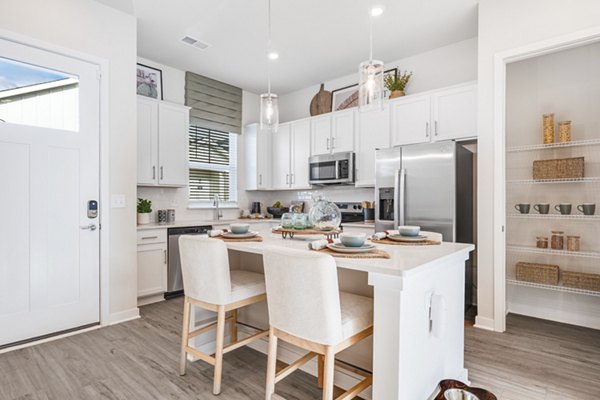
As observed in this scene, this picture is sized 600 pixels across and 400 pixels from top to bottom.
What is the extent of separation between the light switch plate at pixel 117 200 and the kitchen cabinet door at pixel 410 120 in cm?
304

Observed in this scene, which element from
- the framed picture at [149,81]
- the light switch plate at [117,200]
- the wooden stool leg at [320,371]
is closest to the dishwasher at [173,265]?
the light switch plate at [117,200]

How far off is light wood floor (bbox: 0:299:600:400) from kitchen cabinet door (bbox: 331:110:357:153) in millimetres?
2595

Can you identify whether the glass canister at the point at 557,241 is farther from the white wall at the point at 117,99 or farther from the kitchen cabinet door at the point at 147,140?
the kitchen cabinet door at the point at 147,140

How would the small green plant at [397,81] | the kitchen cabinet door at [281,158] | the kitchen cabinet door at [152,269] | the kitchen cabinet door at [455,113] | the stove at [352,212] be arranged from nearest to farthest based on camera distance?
the kitchen cabinet door at [455,113] < the kitchen cabinet door at [152,269] < the small green plant at [397,81] < the stove at [352,212] < the kitchen cabinet door at [281,158]

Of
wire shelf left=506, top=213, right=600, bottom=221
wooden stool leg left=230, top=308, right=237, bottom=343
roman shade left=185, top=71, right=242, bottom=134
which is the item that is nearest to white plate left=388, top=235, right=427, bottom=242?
wooden stool leg left=230, top=308, right=237, bottom=343

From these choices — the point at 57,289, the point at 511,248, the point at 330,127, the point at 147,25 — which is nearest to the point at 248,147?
the point at 330,127

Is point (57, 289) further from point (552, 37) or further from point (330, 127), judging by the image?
point (552, 37)

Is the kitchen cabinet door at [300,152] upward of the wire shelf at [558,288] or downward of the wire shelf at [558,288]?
upward

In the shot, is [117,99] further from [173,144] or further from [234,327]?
[234,327]

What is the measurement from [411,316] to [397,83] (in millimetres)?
3393

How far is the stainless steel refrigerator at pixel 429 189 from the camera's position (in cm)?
328

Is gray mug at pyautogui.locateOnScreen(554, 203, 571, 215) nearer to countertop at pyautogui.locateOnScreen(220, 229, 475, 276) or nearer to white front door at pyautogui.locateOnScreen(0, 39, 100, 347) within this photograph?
countertop at pyautogui.locateOnScreen(220, 229, 475, 276)

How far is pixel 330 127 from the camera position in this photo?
4688 mm

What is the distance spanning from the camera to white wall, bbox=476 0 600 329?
113 inches
